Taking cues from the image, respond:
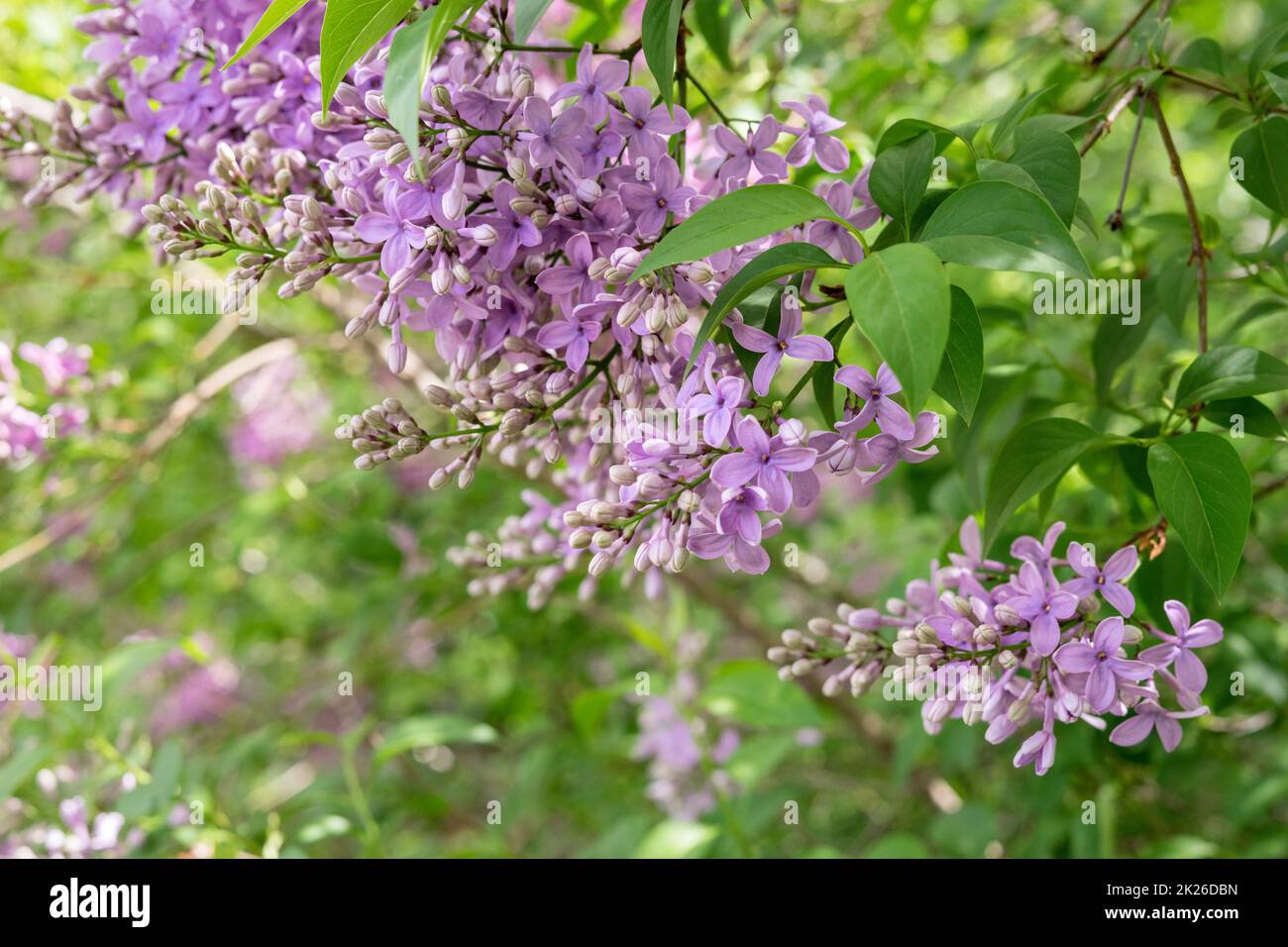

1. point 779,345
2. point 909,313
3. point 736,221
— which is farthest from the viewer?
point 779,345

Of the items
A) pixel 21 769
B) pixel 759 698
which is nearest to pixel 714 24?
pixel 759 698

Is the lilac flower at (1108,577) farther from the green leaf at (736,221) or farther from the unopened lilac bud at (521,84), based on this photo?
the unopened lilac bud at (521,84)

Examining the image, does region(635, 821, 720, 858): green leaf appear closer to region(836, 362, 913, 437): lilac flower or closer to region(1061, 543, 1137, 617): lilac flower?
region(1061, 543, 1137, 617): lilac flower

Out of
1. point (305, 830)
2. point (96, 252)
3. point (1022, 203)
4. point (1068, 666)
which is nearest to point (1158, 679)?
point (1068, 666)

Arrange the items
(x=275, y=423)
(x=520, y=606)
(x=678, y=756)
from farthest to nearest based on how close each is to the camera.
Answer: (x=275, y=423), (x=678, y=756), (x=520, y=606)

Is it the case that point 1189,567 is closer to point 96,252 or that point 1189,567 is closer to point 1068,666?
point 1068,666

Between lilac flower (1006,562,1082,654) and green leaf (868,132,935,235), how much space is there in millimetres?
336

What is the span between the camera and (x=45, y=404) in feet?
7.01

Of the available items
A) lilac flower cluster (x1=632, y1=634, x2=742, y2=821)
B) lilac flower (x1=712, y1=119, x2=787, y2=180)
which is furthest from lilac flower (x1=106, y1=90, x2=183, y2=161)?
lilac flower cluster (x1=632, y1=634, x2=742, y2=821)

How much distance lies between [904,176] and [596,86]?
0.94ft

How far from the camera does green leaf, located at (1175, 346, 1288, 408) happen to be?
0.99 meters

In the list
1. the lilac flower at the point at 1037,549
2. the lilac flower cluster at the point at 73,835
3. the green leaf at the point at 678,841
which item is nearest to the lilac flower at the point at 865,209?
the lilac flower at the point at 1037,549

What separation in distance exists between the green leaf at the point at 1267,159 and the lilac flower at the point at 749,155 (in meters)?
0.49

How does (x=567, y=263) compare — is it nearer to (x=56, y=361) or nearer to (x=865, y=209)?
(x=865, y=209)
